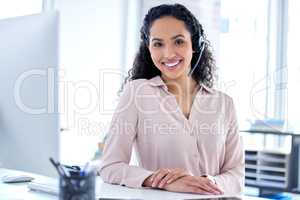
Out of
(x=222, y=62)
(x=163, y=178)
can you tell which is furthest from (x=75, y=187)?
(x=222, y=62)

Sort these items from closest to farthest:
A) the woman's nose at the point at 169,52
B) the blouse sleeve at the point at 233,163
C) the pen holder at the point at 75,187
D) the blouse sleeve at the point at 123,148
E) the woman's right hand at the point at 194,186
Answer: the pen holder at the point at 75,187 < the woman's right hand at the point at 194,186 < the blouse sleeve at the point at 123,148 < the blouse sleeve at the point at 233,163 < the woman's nose at the point at 169,52

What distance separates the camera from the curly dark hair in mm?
1613

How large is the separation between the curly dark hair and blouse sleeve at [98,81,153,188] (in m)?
0.15

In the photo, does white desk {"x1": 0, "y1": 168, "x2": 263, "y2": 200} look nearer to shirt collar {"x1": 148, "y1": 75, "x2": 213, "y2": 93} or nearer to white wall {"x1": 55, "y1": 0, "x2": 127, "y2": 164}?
shirt collar {"x1": 148, "y1": 75, "x2": 213, "y2": 93}

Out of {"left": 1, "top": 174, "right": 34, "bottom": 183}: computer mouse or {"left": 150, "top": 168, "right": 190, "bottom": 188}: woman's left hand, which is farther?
{"left": 1, "top": 174, "right": 34, "bottom": 183}: computer mouse

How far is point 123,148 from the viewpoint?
4.81ft

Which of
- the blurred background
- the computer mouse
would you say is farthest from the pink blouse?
the blurred background

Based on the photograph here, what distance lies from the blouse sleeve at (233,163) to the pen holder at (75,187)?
0.72 metres

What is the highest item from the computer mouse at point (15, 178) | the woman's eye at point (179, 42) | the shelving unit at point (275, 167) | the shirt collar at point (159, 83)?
the woman's eye at point (179, 42)

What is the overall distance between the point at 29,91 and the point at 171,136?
0.60 meters

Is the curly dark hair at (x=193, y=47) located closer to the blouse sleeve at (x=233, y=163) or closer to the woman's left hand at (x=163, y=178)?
the blouse sleeve at (x=233, y=163)

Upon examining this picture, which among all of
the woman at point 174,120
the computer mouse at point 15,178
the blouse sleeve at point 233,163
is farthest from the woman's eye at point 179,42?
the computer mouse at point 15,178

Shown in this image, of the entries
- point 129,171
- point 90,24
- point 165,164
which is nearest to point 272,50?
point 90,24

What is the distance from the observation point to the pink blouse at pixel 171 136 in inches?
58.4
